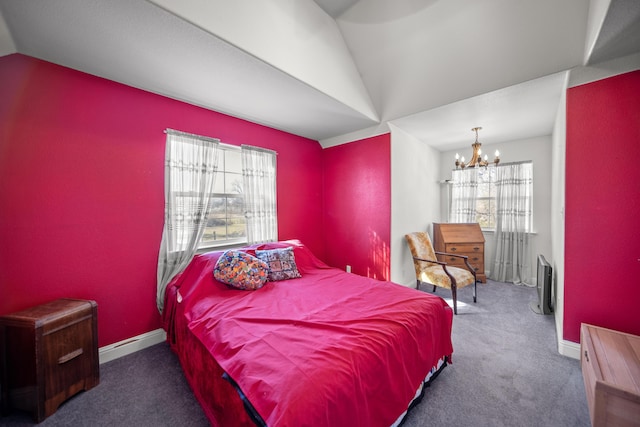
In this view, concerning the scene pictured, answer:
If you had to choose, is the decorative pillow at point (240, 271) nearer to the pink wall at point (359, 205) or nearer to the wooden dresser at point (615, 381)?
the pink wall at point (359, 205)

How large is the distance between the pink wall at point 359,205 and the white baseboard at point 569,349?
68.8 inches

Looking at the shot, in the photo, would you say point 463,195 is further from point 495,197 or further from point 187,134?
point 187,134

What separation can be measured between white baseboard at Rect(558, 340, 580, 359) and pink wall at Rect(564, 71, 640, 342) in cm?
4

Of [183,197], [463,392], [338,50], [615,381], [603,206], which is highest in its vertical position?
[338,50]

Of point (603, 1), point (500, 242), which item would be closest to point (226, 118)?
point (603, 1)

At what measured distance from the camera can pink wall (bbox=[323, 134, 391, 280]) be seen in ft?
10.9

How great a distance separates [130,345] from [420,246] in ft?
11.9

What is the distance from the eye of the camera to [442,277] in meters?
3.05

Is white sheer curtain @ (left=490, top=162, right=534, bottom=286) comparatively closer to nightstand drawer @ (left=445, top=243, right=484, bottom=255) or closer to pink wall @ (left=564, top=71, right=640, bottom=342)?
nightstand drawer @ (left=445, top=243, right=484, bottom=255)

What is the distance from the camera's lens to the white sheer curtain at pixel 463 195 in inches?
173

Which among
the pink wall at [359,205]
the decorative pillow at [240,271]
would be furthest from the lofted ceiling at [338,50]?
the decorative pillow at [240,271]

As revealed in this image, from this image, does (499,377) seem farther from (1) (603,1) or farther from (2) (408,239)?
(1) (603,1)

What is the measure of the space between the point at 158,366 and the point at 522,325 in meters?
3.70

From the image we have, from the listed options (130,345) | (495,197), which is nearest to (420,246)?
(495,197)
